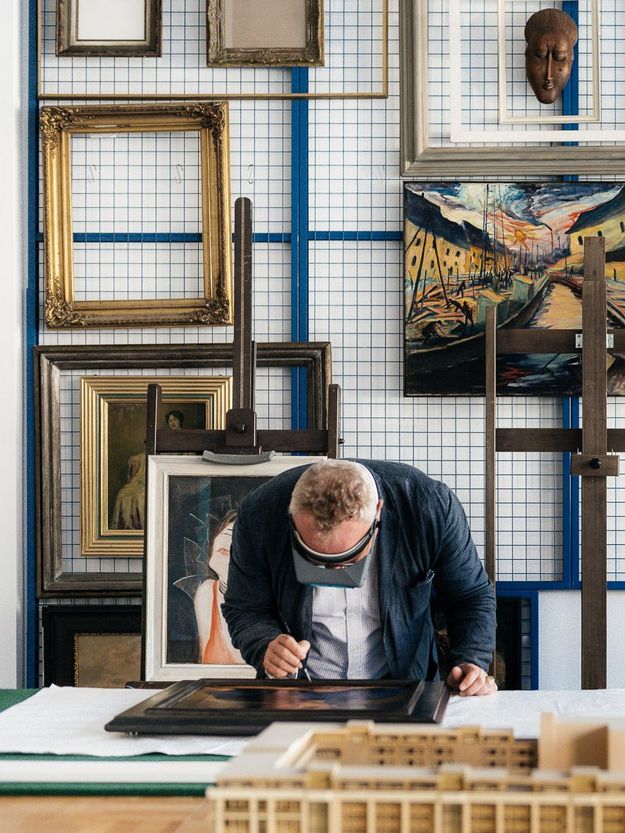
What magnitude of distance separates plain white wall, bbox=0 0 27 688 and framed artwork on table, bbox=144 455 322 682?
0.76 metres

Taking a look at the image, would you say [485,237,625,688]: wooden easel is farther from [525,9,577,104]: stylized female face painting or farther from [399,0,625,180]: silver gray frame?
[525,9,577,104]: stylized female face painting

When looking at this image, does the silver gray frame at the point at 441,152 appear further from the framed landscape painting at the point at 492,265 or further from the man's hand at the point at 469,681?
the man's hand at the point at 469,681

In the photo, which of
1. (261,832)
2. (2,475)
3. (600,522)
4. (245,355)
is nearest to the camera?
(261,832)

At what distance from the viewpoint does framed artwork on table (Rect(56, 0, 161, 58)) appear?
4.22 meters

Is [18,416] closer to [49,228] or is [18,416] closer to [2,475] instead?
[2,475]

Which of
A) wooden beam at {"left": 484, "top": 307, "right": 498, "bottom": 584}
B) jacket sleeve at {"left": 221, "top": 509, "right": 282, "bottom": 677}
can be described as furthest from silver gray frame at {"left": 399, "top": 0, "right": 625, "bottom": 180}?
jacket sleeve at {"left": 221, "top": 509, "right": 282, "bottom": 677}

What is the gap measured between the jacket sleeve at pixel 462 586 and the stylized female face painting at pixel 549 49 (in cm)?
215

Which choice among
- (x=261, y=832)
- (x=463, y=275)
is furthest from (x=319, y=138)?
(x=261, y=832)

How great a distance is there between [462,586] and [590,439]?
84cm

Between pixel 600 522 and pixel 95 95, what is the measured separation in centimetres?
268

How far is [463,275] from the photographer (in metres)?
4.22

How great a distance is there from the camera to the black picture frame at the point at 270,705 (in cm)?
190

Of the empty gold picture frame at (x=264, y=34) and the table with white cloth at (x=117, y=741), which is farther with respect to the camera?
the empty gold picture frame at (x=264, y=34)

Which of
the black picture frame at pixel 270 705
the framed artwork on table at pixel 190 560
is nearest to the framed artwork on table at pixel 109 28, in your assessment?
the framed artwork on table at pixel 190 560
